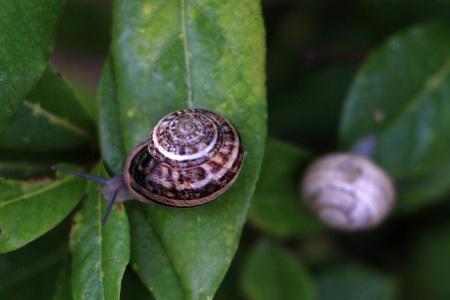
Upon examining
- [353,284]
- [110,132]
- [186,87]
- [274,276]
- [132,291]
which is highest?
[186,87]

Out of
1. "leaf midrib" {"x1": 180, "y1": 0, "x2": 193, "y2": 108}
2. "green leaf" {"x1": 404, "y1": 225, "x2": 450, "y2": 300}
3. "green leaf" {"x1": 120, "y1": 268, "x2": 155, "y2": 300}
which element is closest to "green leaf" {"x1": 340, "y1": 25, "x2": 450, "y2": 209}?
"green leaf" {"x1": 404, "y1": 225, "x2": 450, "y2": 300}

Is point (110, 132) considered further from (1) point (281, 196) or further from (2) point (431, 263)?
(2) point (431, 263)

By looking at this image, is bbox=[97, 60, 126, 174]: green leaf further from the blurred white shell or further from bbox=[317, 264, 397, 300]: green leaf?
bbox=[317, 264, 397, 300]: green leaf

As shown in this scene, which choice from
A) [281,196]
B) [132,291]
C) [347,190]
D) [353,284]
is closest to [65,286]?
[132,291]

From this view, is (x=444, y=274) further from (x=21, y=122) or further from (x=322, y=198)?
(x=21, y=122)

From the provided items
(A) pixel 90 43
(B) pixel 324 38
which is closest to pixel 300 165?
(B) pixel 324 38

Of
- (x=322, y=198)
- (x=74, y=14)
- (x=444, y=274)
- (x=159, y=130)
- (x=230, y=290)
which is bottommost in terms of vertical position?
(x=444, y=274)

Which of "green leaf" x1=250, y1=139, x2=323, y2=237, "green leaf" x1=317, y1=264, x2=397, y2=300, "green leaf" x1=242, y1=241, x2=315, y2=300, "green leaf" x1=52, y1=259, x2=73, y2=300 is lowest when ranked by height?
"green leaf" x1=317, y1=264, x2=397, y2=300
